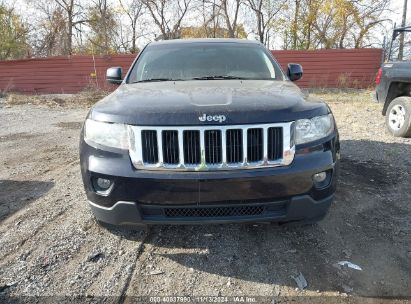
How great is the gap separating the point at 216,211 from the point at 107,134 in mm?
904

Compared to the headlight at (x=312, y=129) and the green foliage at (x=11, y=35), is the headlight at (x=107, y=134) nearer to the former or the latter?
the headlight at (x=312, y=129)

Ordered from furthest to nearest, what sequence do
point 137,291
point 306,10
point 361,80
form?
point 306,10, point 361,80, point 137,291

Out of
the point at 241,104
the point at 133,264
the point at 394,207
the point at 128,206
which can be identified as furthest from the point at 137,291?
the point at 394,207

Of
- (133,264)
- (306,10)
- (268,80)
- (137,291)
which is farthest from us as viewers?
(306,10)

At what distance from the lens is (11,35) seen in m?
26.2

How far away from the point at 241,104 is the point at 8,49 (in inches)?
1134

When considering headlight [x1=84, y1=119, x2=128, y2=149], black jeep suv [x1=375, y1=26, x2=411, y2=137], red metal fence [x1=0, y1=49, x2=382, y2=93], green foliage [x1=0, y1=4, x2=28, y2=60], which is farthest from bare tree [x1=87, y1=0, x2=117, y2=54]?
headlight [x1=84, y1=119, x2=128, y2=149]

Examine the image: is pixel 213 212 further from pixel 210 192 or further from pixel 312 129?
pixel 312 129

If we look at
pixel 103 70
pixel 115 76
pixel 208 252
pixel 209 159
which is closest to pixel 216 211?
pixel 209 159

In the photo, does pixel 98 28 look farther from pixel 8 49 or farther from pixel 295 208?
pixel 295 208

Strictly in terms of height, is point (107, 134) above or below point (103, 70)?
above

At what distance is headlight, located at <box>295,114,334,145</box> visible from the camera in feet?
7.71

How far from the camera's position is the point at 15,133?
24.8 ft

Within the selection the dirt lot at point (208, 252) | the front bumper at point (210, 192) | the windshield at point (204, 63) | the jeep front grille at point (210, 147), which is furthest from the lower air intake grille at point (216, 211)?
the windshield at point (204, 63)
